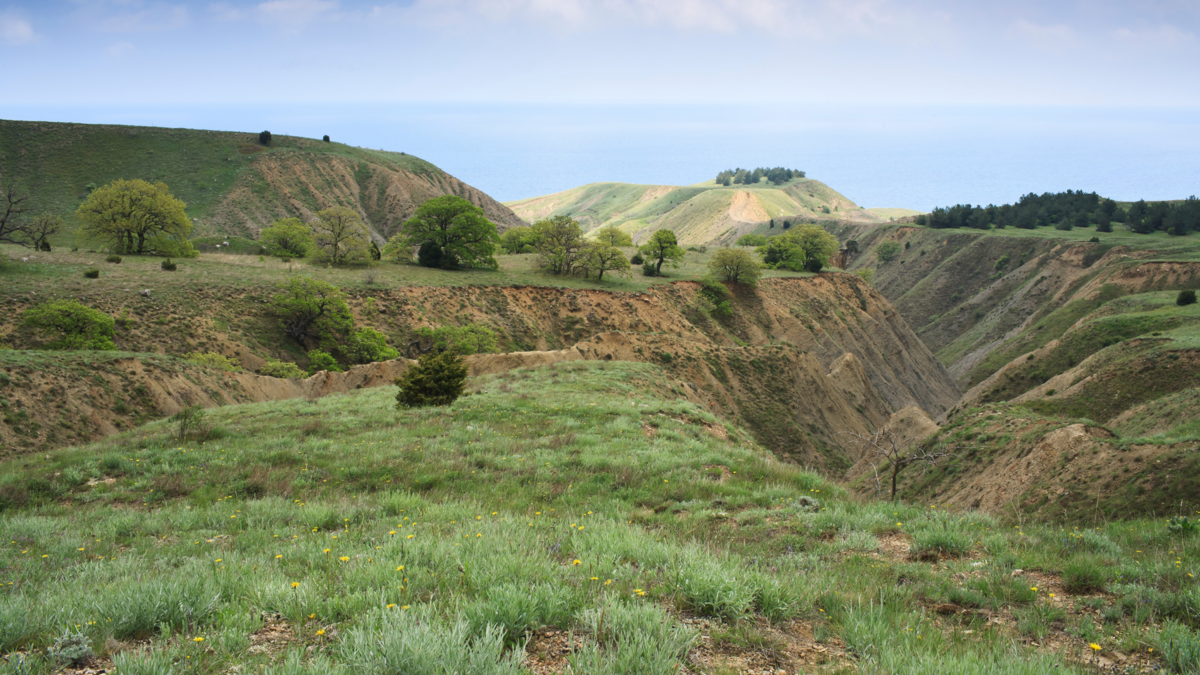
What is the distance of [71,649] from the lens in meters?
3.48

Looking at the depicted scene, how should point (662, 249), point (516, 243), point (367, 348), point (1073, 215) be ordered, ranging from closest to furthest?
point (367, 348) → point (662, 249) → point (516, 243) → point (1073, 215)

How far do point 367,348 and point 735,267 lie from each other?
39705 mm

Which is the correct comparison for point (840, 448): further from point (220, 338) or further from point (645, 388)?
point (220, 338)

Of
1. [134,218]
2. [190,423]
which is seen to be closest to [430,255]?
[134,218]

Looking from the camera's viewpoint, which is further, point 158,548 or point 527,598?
point 158,548

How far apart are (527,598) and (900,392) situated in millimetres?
62884

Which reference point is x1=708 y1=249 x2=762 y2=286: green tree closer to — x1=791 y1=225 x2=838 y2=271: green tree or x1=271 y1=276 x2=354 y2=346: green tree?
x1=791 y1=225 x2=838 y2=271: green tree

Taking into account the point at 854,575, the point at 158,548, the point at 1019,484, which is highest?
the point at 854,575

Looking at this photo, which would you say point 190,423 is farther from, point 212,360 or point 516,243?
point 516,243

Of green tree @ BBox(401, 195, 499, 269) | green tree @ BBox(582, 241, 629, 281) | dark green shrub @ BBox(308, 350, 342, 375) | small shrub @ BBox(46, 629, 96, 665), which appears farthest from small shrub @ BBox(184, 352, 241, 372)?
green tree @ BBox(582, 241, 629, 281)

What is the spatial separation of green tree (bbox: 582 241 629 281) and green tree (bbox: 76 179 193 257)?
120ft

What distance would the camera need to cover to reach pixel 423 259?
56.7 meters

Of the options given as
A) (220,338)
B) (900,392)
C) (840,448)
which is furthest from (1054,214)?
(220,338)

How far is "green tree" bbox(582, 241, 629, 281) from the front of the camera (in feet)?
194
